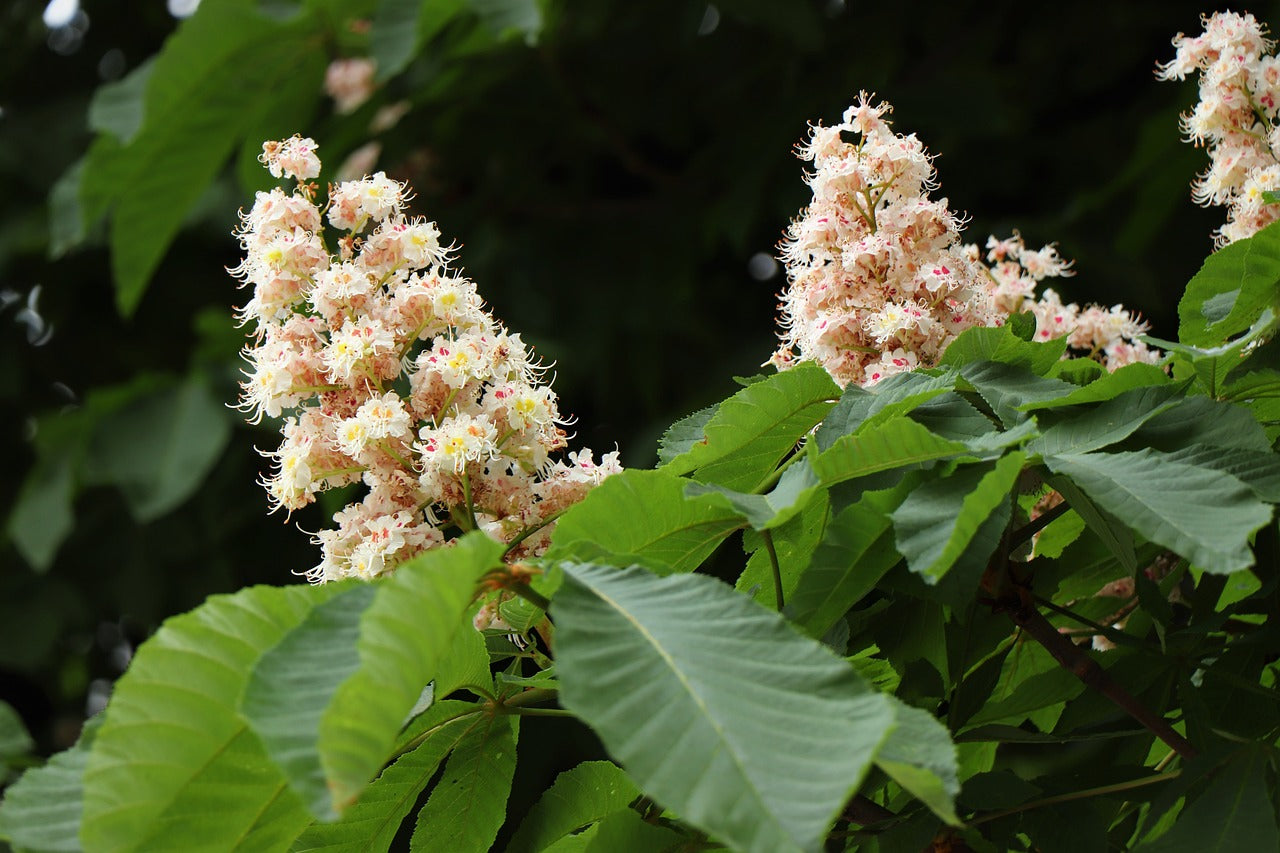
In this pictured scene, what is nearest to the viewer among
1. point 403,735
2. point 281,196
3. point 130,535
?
point 403,735

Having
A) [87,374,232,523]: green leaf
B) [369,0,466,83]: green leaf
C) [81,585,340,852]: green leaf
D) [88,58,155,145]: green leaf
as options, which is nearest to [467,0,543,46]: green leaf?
[369,0,466,83]: green leaf

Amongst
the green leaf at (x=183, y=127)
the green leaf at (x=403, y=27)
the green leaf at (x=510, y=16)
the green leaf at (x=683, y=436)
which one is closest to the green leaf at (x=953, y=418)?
the green leaf at (x=683, y=436)

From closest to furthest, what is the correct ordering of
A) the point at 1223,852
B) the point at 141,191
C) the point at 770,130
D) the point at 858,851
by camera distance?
1. the point at 1223,852
2. the point at 858,851
3. the point at 141,191
4. the point at 770,130

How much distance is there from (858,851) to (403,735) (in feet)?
1.71

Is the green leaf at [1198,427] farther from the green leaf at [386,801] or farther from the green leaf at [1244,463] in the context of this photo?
the green leaf at [386,801]

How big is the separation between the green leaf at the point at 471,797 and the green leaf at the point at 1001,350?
624 millimetres

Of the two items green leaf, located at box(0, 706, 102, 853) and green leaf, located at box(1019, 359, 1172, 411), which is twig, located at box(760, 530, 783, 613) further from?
green leaf, located at box(0, 706, 102, 853)

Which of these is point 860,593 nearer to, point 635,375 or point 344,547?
point 344,547

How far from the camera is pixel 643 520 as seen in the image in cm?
126

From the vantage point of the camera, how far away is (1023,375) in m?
1.38

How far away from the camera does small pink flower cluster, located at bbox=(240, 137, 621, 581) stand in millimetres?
1467

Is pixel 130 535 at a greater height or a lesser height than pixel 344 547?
lesser

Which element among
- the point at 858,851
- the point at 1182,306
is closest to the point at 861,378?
the point at 1182,306

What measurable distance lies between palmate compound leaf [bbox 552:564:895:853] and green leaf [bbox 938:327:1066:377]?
0.52 metres
